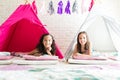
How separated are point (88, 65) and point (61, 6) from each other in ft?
5.07

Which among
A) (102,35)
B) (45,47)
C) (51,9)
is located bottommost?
(45,47)

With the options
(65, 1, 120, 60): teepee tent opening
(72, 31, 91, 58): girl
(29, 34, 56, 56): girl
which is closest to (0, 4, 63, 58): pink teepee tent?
(29, 34, 56, 56): girl

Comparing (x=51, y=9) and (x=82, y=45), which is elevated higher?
(x=51, y=9)

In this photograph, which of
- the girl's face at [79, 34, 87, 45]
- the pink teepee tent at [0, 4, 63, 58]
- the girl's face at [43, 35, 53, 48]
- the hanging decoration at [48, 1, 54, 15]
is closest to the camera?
the girl's face at [43, 35, 53, 48]

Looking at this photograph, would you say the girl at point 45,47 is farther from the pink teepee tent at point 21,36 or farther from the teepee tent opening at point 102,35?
the teepee tent opening at point 102,35

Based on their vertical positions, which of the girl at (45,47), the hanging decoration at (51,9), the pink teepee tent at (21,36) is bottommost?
the girl at (45,47)

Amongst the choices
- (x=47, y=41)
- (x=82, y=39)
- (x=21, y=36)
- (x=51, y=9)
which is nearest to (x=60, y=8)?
(x=51, y=9)

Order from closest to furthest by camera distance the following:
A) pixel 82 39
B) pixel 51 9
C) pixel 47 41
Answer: pixel 47 41
pixel 82 39
pixel 51 9

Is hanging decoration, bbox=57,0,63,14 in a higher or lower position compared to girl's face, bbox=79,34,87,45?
higher

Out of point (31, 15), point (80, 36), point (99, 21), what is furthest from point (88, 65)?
point (99, 21)

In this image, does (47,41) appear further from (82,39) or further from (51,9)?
(51,9)

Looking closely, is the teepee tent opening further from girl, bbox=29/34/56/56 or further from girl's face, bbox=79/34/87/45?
girl, bbox=29/34/56/56

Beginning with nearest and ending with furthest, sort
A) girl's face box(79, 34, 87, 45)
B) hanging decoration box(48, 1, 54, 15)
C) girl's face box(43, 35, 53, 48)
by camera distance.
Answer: girl's face box(43, 35, 53, 48), girl's face box(79, 34, 87, 45), hanging decoration box(48, 1, 54, 15)

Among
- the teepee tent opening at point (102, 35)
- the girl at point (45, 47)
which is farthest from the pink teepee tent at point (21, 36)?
the teepee tent opening at point (102, 35)
